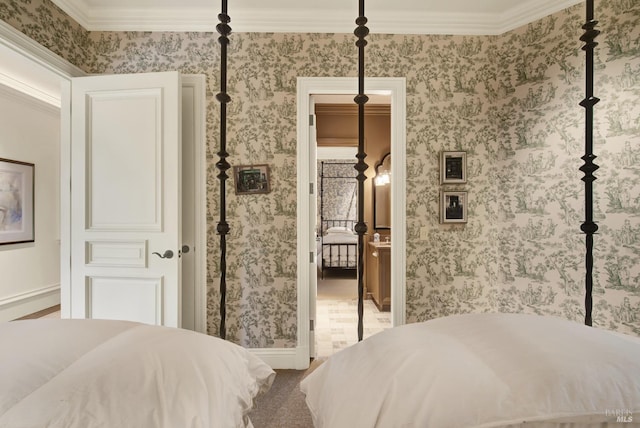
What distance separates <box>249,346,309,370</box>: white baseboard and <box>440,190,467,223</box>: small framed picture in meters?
1.56

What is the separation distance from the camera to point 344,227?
23.5ft

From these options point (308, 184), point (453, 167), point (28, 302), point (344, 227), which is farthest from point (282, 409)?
point (344, 227)

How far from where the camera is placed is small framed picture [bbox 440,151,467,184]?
2.40 metres

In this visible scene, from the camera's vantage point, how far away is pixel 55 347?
0.64 m

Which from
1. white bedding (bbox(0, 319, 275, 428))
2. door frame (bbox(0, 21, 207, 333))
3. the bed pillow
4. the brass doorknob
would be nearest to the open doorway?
the bed pillow

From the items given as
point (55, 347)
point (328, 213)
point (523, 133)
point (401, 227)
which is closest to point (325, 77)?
point (401, 227)

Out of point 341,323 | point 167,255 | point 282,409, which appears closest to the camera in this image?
point 282,409

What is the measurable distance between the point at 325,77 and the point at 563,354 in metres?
2.30

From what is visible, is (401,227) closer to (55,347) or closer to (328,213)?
(55,347)

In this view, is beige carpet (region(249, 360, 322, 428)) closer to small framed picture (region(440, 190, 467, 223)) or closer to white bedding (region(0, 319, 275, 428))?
white bedding (region(0, 319, 275, 428))

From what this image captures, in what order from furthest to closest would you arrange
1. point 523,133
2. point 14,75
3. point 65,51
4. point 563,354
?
point 14,75 → point 523,133 → point 65,51 → point 563,354

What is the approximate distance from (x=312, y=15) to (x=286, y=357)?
2.69 metres

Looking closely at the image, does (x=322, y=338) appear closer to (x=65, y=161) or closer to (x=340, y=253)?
(x=65, y=161)

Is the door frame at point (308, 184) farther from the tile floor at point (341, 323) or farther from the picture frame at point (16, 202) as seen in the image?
the picture frame at point (16, 202)
